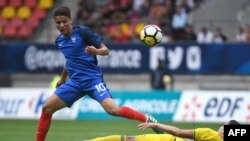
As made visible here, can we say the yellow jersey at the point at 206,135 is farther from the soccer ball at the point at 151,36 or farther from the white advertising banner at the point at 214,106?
the white advertising banner at the point at 214,106

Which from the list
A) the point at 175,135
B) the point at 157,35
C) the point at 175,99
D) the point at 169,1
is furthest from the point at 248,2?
the point at 175,135

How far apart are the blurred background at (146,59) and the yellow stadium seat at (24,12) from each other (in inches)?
1.4

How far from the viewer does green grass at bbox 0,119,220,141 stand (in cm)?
1571

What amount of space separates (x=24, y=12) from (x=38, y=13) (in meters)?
0.59

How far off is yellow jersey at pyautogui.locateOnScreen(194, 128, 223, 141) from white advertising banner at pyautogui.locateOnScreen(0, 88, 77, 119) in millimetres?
12284

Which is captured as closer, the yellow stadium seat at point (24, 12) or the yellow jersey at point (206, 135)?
the yellow jersey at point (206, 135)

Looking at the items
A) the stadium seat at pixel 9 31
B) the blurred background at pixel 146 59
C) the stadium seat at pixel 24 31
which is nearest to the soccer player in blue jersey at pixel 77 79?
the blurred background at pixel 146 59

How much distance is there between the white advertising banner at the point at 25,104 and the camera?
22688 mm

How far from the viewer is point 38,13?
1149 inches

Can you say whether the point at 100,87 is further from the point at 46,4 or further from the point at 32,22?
the point at 46,4

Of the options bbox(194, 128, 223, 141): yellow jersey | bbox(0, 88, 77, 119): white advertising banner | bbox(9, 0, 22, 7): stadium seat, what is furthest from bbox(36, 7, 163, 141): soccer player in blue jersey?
bbox(9, 0, 22, 7): stadium seat

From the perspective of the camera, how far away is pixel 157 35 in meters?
12.9

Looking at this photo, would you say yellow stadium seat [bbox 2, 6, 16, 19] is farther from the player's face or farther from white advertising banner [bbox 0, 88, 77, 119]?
the player's face

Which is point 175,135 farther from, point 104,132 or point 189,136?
point 104,132
